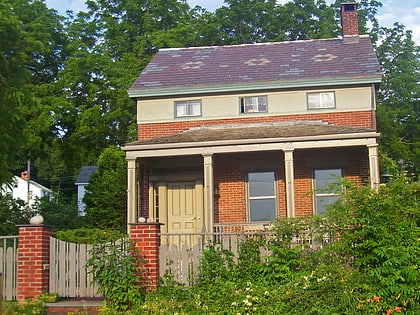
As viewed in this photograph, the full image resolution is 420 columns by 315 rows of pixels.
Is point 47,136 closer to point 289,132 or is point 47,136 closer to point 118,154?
point 118,154

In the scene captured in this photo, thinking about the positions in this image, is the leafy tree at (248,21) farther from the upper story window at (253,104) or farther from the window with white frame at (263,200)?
the window with white frame at (263,200)

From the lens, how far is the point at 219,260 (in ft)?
32.0

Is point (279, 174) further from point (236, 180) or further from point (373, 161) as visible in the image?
point (373, 161)

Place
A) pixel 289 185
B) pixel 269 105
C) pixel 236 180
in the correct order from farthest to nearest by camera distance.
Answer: pixel 269 105
pixel 236 180
pixel 289 185

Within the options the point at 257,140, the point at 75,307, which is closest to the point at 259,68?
the point at 257,140

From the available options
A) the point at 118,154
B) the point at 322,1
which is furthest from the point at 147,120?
the point at 322,1

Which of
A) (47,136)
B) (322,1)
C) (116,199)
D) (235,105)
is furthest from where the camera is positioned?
(322,1)

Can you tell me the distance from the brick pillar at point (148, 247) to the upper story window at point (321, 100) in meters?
9.14

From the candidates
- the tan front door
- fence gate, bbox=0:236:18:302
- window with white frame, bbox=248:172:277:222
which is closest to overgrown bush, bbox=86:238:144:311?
fence gate, bbox=0:236:18:302

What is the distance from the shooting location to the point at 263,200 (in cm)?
1686

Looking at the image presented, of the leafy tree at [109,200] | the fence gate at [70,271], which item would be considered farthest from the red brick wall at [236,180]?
the fence gate at [70,271]

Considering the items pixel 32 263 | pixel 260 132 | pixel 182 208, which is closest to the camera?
pixel 32 263

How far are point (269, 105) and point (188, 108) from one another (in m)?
2.52

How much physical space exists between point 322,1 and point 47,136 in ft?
61.7
